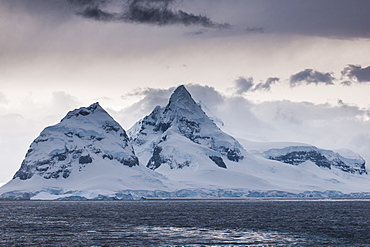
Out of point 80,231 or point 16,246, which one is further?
point 80,231

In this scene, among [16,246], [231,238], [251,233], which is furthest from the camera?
[251,233]

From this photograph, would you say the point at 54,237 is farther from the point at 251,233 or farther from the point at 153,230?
the point at 251,233

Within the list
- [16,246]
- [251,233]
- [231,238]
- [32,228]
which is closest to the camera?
[16,246]

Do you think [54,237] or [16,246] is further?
[54,237]

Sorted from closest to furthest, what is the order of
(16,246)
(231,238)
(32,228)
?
(16,246) < (231,238) < (32,228)

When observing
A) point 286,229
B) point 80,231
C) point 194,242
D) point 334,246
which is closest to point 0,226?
point 80,231

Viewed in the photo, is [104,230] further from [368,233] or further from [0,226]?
[368,233]

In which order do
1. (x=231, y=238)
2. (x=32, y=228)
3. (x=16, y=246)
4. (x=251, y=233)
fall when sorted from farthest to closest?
(x=32, y=228) < (x=251, y=233) < (x=231, y=238) < (x=16, y=246)

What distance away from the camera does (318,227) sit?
97562mm

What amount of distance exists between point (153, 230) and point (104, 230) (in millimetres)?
7307

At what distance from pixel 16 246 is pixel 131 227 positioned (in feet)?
91.5

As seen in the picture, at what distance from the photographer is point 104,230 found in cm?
8919

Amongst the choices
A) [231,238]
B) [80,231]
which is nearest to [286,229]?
[231,238]

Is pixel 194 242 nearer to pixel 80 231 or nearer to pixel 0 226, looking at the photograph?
pixel 80 231
